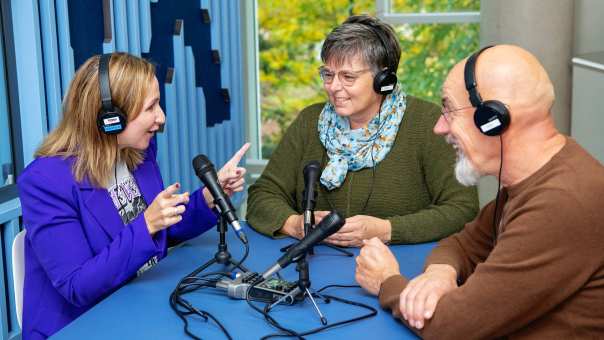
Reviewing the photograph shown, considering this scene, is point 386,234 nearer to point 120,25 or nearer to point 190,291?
point 190,291

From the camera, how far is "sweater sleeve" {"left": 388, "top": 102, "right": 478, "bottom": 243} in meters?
2.22

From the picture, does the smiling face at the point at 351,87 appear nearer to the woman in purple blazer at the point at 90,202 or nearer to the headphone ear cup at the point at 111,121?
the woman in purple blazer at the point at 90,202

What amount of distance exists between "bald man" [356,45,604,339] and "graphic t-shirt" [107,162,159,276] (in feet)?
2.65

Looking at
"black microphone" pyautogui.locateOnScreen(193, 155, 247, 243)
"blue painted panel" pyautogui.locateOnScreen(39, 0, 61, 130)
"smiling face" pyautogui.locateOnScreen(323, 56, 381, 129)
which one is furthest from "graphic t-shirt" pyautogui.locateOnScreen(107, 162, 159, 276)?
"smiling face" pyautogui.locateOnScreen(323, 56, 381, 129)

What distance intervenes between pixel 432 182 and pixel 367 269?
65 cm

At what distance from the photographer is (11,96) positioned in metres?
2.55

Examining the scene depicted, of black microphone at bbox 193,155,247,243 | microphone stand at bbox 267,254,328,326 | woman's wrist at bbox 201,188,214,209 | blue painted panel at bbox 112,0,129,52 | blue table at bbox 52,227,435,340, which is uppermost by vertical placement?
blue painted panel at bbox 112,0,129,52

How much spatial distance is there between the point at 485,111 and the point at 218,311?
0.73 m

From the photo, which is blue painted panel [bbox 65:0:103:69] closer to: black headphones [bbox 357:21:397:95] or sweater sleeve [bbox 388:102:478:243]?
black headphones [bbox 357:21:397:95]

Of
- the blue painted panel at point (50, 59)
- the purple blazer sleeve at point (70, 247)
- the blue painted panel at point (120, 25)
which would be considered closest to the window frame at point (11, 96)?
the blue painted panel at point (50, 59)

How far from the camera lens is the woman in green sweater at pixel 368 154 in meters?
2.35

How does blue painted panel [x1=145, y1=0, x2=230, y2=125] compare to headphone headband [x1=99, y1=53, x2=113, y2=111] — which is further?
blue painted panel [x1=145, y1=0, x2=230, y2=125]

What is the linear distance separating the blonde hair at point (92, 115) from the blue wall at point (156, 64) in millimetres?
485

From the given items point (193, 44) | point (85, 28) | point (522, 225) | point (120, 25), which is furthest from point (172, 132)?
point (522, 225)
